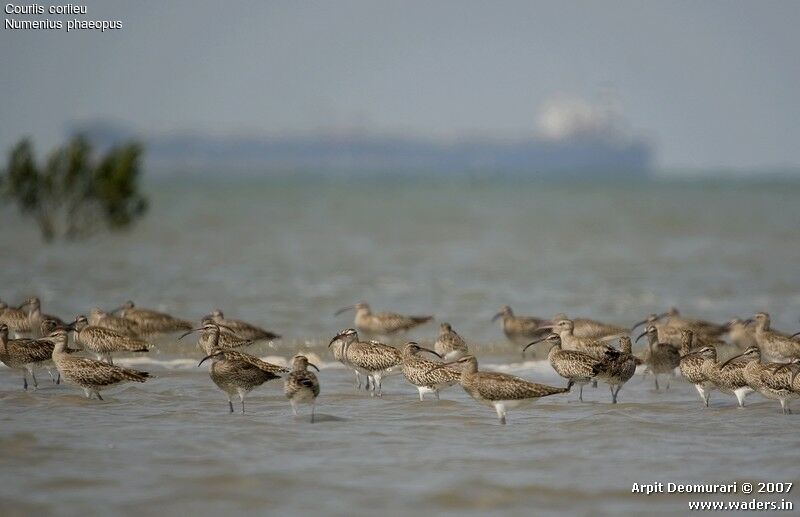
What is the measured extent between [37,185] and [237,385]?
22.9 metres

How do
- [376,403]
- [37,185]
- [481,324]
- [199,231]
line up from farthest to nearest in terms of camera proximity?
1. [199,231]
2. [37,185]
3. [481,324]
4. [376,403]

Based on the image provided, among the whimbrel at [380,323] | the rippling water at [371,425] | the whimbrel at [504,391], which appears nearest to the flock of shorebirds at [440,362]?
the whimbrel at [504,391]

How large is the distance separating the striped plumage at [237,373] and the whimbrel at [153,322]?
4403 millimetres

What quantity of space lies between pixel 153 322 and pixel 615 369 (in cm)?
645

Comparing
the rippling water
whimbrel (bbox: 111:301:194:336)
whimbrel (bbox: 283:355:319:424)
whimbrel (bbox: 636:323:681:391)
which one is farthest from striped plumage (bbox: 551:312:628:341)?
whimbrel (bbox: 283:355:319:424)

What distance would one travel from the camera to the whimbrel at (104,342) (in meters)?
13.1

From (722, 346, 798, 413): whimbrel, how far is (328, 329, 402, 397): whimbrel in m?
3.41

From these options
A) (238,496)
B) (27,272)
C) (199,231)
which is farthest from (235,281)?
(199,231)

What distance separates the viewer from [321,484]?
853 cm

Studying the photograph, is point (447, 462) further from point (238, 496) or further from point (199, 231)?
point (199, 231)

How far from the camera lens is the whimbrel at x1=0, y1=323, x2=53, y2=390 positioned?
480 inches

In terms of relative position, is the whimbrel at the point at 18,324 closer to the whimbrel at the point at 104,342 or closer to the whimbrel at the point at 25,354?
the whimbrel at the point at 104,342

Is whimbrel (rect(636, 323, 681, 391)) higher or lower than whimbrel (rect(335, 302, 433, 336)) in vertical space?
lower

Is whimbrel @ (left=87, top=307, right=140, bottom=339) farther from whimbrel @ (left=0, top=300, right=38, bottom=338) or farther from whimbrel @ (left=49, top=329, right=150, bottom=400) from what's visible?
whimbrel @ (left=49, top=329, right=150, bottom=400)
